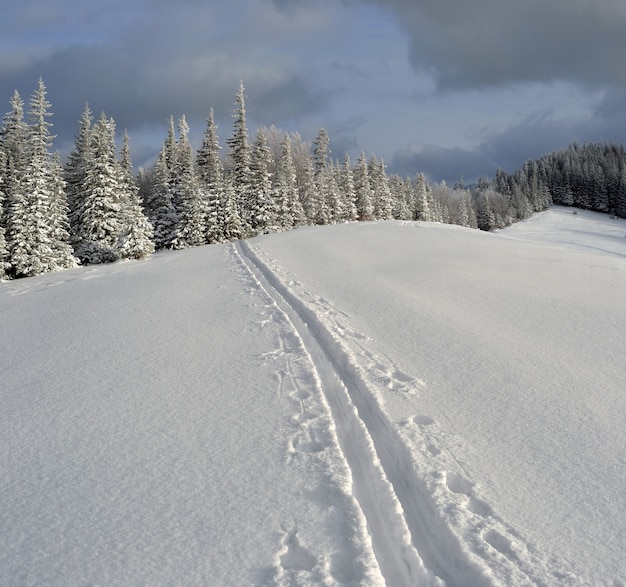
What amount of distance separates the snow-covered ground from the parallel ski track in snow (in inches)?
0.7

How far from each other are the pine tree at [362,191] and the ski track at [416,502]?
2194 inches

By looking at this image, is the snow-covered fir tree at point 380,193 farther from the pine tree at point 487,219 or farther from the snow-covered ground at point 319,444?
the snow-covered ground at point 319,444

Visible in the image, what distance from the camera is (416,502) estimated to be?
417 centimetres

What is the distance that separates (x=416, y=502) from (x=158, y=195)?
43.5m

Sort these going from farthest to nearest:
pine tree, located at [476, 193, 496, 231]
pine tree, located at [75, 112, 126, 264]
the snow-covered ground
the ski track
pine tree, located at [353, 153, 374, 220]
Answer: pine tree, located at [476, 193, 496, 231], pine tree, located at [353, 153, 374, 220], pine tree, located at [75, 112, 126, 264], the snow-covered ground, the ski track

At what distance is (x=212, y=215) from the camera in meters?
36.8

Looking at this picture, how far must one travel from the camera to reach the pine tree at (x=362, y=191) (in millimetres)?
60812

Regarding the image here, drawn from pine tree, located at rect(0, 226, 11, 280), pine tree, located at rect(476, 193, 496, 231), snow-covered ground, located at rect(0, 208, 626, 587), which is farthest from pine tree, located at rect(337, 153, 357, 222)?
pine tree, located at rect(476, 193, 496, 231)

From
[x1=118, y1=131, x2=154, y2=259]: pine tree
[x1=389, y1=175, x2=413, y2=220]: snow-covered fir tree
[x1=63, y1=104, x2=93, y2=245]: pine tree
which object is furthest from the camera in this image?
[x1=389, y1=175, x2=413, y2=220]: snow-covered fir tree

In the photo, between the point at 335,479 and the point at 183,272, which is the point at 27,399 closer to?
the point at 335,479

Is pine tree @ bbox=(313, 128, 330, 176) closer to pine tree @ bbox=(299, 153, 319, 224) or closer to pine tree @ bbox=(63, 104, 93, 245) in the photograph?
pine tree @ bbox=(299, 153, 319, 224)

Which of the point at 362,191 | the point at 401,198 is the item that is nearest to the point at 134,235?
the point at 362,191

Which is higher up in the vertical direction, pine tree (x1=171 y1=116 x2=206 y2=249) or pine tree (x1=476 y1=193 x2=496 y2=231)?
pine tree (x1=476 y1=193 x2=496 y2=231)

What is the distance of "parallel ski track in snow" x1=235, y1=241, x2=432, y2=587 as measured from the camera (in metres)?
3.45
